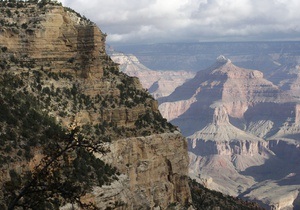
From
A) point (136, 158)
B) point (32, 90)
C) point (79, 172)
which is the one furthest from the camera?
point (136, 158)

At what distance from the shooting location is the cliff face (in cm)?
5494

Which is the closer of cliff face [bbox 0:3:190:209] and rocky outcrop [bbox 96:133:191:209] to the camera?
cliff face [bbox 0:3:190:209]

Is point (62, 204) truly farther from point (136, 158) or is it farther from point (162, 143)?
point (162, 143)

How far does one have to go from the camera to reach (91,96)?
58.9 meters

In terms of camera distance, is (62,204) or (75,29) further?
(75,29)

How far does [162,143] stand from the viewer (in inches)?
2403

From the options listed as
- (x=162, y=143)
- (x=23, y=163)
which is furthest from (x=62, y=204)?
(x=162, y=143)

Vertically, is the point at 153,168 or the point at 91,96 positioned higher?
the point at 91,96

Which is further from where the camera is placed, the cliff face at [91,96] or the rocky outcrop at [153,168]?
the rocky outcrop at [153,168]

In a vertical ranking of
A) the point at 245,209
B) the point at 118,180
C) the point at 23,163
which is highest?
the point at 23,163

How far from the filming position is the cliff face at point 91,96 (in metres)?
54.9

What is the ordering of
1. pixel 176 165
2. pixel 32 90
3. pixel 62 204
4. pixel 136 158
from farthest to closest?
1. pixel 176 165
2. pixel 136 158
3. pixel 32 90
4. pixel 62 204

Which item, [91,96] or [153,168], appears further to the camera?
[153,168]

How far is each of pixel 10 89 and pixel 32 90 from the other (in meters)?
3.58
